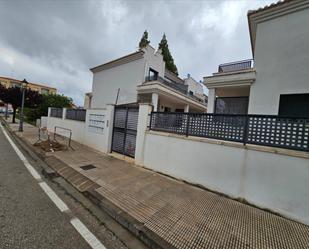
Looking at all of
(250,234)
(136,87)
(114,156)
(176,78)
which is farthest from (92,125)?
(176,78)

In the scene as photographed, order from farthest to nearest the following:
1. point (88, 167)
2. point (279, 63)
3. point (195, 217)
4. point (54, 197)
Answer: point (279, 63), point (88, 167), point (54, 197), point (195, 217)

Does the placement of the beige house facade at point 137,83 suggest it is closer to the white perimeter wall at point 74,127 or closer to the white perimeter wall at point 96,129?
the white perimeter wall at point 74,127

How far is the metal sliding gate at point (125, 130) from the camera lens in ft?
20.9

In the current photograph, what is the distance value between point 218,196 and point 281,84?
5.33 metres

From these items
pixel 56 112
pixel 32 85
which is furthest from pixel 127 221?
pixel 32 85

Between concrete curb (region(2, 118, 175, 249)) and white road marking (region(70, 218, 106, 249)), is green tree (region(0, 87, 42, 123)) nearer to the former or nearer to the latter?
concrete curb (region(2, 118, 175, 249))

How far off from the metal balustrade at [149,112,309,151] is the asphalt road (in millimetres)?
3401

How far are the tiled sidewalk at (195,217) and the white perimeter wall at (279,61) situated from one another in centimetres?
484

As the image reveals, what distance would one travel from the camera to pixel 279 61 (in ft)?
20.5

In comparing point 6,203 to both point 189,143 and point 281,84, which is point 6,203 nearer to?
point 189,143

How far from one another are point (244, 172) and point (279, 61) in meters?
5.34

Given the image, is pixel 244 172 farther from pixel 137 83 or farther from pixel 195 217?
pixel 137 83

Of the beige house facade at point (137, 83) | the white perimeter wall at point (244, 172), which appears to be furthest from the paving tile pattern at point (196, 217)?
the beige house facade at point (137, 83)

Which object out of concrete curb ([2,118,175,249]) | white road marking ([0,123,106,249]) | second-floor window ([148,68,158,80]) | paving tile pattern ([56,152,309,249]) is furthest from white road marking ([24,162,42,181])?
second-floor window ([148,68,158,80])
